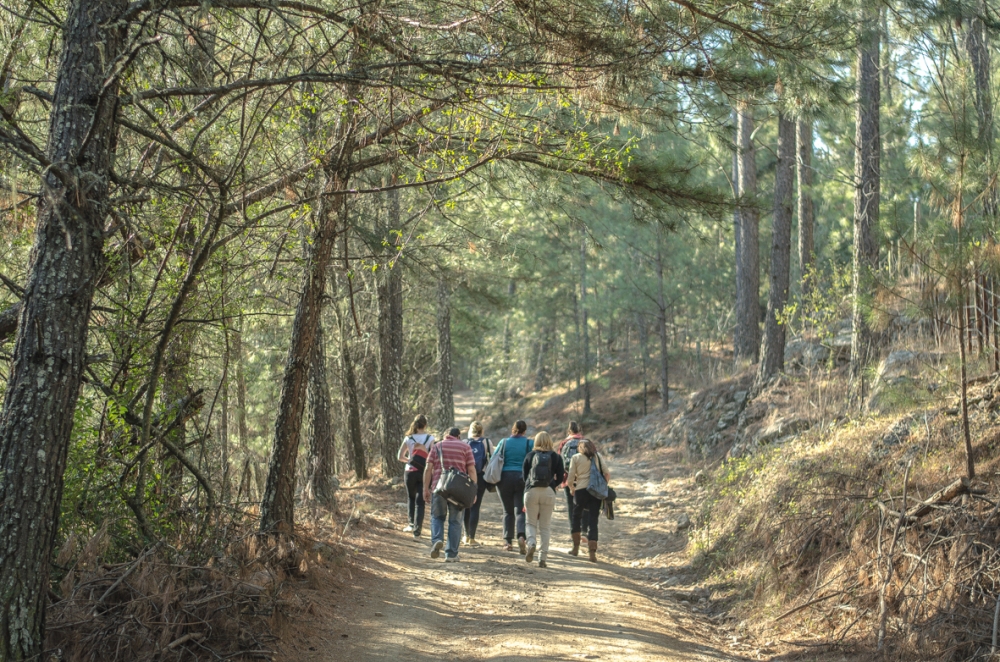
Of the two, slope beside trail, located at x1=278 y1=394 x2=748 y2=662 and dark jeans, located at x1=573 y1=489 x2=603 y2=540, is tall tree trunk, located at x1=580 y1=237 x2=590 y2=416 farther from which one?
dark jeans, located at x1=573 y1=489 x2=603 y2=540

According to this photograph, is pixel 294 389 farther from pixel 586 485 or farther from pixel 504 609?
pixel 586 485

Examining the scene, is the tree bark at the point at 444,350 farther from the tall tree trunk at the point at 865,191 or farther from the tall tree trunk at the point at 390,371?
the tall tree trunk at the point at 865,191

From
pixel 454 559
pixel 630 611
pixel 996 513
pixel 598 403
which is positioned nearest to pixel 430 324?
pixel 598 403

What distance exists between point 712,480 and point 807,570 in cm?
637

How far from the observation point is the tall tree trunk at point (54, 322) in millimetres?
4242

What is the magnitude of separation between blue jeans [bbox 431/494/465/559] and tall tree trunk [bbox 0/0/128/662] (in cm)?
602

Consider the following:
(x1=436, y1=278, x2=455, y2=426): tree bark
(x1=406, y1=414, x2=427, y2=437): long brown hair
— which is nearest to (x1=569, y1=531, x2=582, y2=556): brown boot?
(x1=406, y1=414, x2=427, y2=437): long brown hair

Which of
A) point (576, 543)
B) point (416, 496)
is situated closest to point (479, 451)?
point (416, 496)

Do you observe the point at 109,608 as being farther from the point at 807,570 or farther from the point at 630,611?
the point at 807,570

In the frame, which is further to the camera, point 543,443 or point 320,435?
point 320,435

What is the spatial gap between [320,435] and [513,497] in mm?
3241

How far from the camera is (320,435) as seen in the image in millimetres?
11945

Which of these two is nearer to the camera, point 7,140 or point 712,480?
point 7,140

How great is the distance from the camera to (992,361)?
27.1 feet
